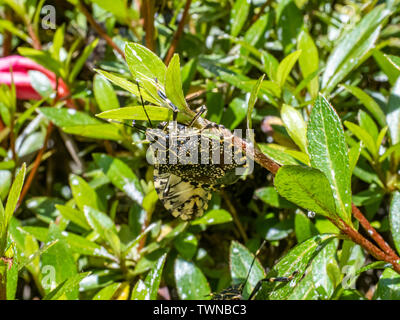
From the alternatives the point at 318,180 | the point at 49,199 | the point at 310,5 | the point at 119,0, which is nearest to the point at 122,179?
the point at 49,199

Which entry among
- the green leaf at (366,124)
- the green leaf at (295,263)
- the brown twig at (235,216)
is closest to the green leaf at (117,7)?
the brown twig at (235,216)

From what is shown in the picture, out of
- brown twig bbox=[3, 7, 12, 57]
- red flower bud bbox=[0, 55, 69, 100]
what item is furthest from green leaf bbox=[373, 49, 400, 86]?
brown twig bbox=[3, 7, 12, 57]

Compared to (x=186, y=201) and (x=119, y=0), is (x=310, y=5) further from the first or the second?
(x=186, y=201)

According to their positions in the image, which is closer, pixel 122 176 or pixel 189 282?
pixel 189 282

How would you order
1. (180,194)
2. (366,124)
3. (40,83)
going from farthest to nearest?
1. (40,83)
2. (366,124)
3. (180,194)

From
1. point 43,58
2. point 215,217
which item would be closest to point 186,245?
point 215,217

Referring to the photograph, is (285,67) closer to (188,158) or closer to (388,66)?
(388,66)


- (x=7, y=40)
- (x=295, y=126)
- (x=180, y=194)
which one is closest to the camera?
(x=180, y=194)

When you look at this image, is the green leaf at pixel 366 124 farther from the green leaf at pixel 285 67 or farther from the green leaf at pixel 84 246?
the green leaf at pixel 84 246
